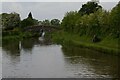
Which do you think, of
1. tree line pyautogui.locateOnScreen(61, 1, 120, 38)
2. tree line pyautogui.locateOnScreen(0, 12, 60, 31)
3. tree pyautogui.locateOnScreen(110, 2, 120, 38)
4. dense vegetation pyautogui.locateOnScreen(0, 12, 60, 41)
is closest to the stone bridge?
dense vegetation pyautogui.locateOnScreen(0, 12, 60, 41)

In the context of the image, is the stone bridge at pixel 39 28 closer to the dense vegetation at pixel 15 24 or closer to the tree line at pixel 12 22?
the dense vegetation at pixel 15 24

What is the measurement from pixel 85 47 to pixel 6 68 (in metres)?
18.2

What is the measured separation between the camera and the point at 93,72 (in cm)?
2322

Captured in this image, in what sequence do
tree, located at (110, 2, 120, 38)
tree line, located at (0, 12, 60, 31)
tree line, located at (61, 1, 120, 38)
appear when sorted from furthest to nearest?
tree line, located at (0, 12, 60, 31) < tree line, located at (61, 1, 120, 38) < tree, located at (110, 2, 120, 38)

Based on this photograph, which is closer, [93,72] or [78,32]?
[93,72]

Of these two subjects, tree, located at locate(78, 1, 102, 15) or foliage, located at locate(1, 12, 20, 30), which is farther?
foliage, located at locate(1, 12, 20, 30)

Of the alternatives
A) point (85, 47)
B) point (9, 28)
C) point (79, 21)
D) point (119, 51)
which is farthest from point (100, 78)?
point (9, 28)

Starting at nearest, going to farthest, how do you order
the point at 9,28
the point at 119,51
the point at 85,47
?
1. the point at 119,51
2. the point at 85,47
3. the point at 9,28

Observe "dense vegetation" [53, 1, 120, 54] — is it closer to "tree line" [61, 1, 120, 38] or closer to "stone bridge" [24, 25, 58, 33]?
"tree line" [61, 1, 120, 38]

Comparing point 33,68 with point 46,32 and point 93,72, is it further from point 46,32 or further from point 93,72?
point 46,32

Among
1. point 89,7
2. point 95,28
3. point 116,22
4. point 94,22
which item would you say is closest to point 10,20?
point 89,7

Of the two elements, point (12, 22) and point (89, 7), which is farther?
A: point (12, 22)

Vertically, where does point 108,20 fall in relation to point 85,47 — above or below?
above

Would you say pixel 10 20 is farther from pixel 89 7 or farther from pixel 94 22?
pixel 94 22
